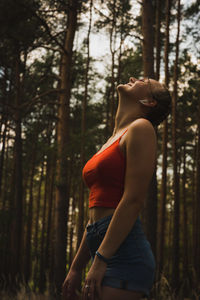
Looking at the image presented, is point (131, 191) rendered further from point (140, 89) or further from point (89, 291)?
point (140, 89)

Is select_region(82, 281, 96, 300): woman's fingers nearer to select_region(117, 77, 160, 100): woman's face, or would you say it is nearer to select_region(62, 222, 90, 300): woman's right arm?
select_region(62, 222, 90, 300): woman's right arm

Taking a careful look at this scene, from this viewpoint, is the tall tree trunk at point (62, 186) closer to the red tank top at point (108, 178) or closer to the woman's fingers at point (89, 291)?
the red tank top at point (108, 178)

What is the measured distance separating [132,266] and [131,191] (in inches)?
14.2

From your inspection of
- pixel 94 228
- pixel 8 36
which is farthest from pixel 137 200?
pixel 8 36

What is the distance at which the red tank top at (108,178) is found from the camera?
1.93 m

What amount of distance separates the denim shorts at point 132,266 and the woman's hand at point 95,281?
39mm

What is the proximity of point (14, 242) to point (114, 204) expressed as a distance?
14400 millimetres

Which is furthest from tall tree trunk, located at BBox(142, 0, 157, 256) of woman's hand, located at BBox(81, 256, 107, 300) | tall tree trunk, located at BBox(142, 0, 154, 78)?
woman's hand, located at BBox(81, 256, 107, 300)

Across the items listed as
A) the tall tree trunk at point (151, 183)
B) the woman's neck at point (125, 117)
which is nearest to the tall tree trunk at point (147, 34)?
the tall tree trunk at point (151, 183)

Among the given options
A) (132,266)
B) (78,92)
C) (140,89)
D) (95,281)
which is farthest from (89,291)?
(78,92)

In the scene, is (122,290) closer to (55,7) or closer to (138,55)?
(55,7)

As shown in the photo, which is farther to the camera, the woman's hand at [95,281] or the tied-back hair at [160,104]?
the tied-back hair at [160,104]

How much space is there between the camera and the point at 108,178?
6.40 feet

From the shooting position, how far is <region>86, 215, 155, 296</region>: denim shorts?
176cm
